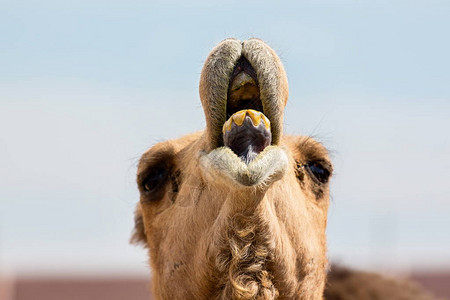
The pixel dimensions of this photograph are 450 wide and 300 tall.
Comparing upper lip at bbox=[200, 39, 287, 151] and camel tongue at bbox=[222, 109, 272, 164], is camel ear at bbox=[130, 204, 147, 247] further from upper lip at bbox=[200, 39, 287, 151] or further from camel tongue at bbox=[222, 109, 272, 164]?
camel tongue at bbox=[222, 109, 272, 164]

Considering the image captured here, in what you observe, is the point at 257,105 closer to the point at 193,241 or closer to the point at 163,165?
the point at 193,241

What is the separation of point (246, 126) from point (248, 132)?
37 mm

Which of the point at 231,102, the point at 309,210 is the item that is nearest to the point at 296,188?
the point at 309,210

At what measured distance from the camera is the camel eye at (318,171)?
563 cm

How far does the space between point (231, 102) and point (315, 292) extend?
177cm

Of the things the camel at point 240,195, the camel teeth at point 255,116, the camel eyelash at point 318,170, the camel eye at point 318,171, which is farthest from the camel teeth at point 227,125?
the camel eye at point 318,171

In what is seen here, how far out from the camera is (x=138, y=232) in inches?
275

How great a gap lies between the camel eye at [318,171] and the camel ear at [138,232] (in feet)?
6.65

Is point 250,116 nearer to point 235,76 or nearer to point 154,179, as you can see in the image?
point 235,76

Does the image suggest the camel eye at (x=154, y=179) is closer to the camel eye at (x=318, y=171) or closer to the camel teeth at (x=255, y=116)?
the camel eye at (x=318, y=171)

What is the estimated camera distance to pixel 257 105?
435cm

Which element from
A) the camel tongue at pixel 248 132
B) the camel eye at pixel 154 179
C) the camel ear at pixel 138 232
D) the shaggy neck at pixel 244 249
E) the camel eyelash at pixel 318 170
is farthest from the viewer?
the camel ear at pixel 138 232

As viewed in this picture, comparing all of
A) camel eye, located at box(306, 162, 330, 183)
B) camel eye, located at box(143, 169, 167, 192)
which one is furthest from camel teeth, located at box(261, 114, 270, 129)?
camel eye, located at box(143, 169, 167, 192)

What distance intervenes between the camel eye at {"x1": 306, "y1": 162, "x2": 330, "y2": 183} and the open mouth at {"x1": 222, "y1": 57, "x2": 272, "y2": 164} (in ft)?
4.68
